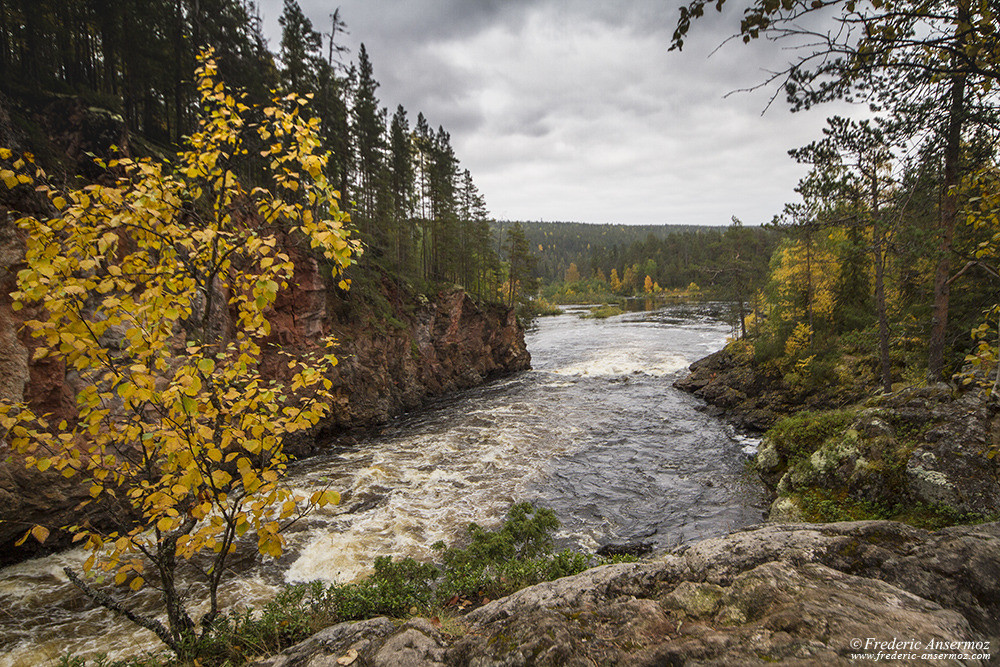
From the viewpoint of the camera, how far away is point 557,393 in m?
26.5

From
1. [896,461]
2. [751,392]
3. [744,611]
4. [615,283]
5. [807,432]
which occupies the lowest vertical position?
[751,392]

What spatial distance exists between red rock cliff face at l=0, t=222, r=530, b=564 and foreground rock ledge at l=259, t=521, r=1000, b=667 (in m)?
2.89

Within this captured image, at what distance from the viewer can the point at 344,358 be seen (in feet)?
52.5

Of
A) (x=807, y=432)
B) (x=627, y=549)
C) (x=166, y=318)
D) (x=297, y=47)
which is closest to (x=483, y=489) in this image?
(x=627, y=549)

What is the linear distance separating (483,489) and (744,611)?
10.9 metres

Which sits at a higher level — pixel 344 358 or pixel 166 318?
pixel 166 318

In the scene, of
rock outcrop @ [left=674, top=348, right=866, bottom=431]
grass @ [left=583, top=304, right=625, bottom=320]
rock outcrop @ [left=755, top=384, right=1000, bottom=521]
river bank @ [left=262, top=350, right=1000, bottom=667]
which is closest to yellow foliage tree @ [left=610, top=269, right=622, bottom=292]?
grass @ [left=583, top=304, right=625, bottom=320]

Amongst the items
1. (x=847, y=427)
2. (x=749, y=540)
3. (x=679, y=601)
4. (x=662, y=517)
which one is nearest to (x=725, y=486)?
(x=662, y=517)

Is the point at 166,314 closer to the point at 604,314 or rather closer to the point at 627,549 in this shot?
the point at 627,549

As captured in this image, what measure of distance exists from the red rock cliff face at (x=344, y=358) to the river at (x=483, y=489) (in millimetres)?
1165

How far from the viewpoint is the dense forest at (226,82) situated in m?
16.8

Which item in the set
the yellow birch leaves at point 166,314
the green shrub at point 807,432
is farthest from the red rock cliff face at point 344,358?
the green shrub at point 807,432

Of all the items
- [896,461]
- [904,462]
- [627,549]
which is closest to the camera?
[904,462]

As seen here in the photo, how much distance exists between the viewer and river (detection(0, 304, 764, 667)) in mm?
7543
